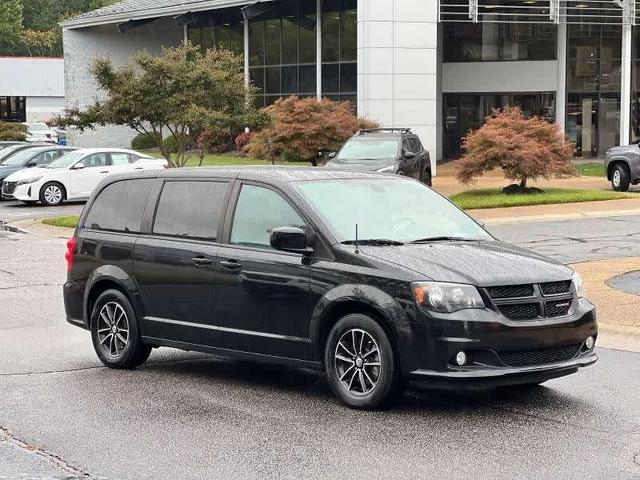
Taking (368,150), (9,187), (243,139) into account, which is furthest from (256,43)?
(368,150)

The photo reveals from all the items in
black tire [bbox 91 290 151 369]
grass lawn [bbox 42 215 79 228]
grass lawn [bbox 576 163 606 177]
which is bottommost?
grass lawn [bbox 42 215 79 228]

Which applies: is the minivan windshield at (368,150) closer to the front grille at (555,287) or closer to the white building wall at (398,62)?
the white building wall at (398,62)

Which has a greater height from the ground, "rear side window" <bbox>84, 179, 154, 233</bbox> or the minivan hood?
"rear side window" <bbox>84, 179, 154, 233</bbox>

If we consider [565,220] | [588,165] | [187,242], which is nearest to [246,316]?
[187,242]

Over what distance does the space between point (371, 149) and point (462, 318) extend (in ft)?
64.3

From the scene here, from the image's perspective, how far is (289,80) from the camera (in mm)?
47250

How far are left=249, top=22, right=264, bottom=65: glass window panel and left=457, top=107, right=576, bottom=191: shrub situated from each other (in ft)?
71.3

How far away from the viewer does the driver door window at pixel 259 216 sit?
8.69 m

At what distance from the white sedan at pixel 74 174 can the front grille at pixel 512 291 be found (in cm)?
2282

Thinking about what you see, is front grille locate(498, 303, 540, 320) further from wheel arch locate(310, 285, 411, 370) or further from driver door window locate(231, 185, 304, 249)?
driver door window locate(231, 185, 304, 249)

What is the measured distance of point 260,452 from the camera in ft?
22.9

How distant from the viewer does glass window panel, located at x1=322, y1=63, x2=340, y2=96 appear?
44281 mm

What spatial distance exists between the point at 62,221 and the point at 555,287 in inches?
738

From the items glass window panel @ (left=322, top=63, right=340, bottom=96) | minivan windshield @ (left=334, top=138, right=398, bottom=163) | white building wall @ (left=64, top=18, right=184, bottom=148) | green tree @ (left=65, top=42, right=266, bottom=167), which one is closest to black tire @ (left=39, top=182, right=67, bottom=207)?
green tree @ (left=65, top=42, right=266, bottom=167)
